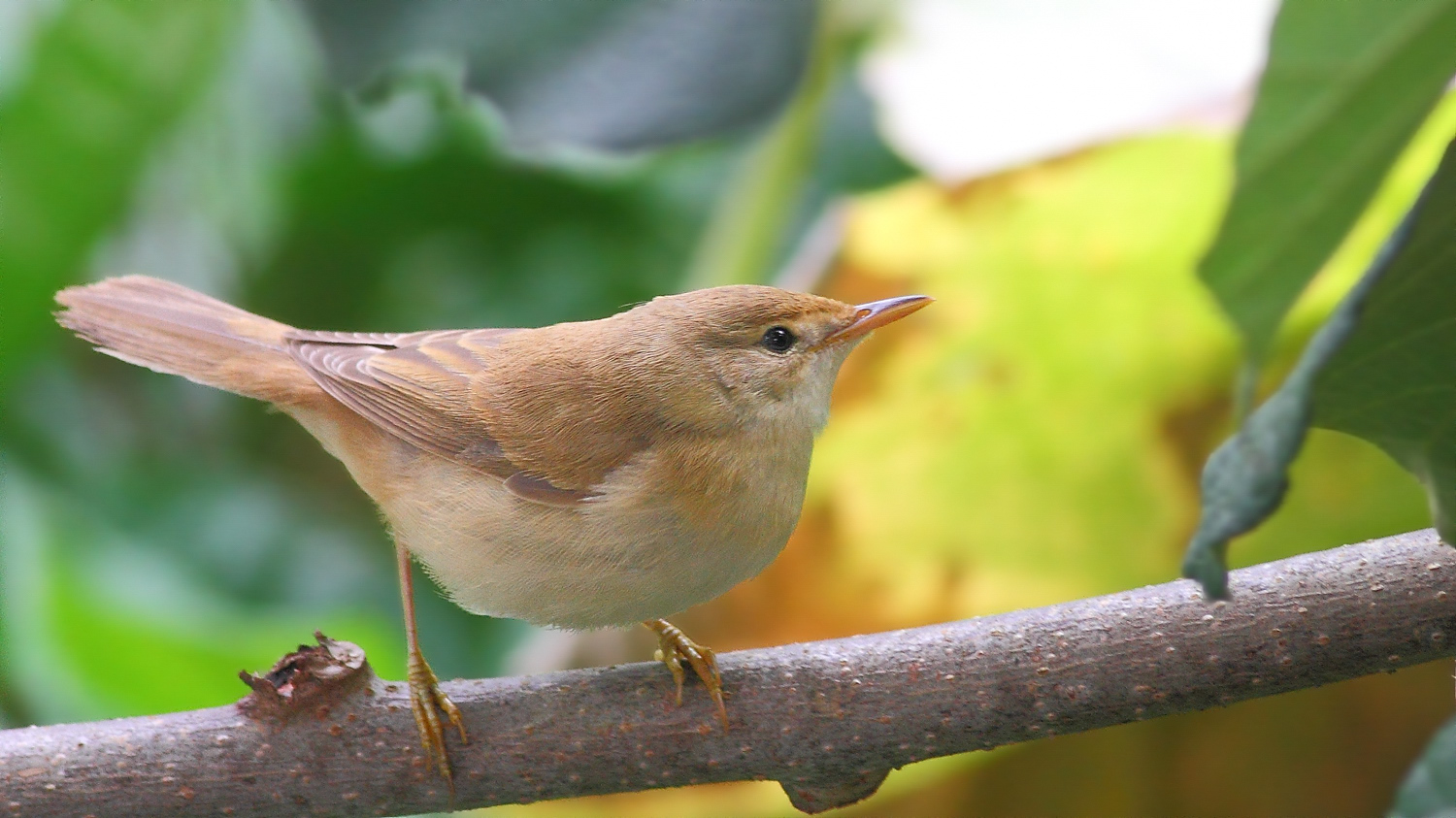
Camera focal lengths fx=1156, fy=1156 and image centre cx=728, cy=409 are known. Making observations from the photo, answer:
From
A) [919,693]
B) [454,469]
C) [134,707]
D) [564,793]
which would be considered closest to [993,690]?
[919,693]

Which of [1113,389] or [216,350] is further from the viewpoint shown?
[1113,389]

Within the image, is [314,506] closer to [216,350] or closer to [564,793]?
[216,350]

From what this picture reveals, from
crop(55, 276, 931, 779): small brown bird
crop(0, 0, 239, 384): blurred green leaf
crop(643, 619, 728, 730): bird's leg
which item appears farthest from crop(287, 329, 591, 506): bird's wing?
crop(0, 0, 239, 384): blurred green leaf

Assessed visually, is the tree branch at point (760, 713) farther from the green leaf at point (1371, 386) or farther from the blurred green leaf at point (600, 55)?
the blurred green leaf at point (600, 55)

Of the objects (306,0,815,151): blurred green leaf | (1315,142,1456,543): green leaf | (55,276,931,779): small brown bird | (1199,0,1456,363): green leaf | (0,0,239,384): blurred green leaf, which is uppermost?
(0,0,239,384): blurred green leaf

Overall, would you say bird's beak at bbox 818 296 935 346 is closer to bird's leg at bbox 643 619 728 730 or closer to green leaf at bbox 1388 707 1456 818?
bird's leg at bbox 643 619 728 730
